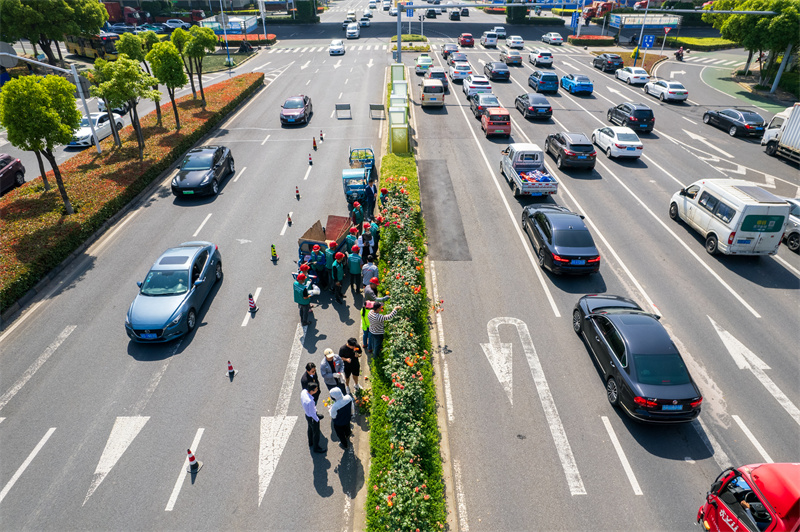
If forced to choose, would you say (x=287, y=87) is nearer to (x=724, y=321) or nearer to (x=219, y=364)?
(x=219, y=364)

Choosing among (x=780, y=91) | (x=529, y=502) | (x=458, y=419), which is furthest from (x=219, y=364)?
(x=780, y=91)

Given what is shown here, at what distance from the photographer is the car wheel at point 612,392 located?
36.0ft

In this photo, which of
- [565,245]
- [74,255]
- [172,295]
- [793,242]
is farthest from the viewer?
[793,242]

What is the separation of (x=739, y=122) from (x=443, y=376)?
107ft

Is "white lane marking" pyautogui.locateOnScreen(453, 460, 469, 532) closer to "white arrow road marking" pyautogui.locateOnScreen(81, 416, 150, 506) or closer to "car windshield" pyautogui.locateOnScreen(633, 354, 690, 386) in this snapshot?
"car windshield" pyautogui.locateOnScreen(633, 354, 690, 386)

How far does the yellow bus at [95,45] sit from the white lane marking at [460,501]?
204ft

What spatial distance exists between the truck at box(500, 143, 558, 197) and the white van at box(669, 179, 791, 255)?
239 inches

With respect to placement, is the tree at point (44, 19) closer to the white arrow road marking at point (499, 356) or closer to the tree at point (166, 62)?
the tree at point (166, 62)

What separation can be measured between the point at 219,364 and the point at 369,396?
4510 mm

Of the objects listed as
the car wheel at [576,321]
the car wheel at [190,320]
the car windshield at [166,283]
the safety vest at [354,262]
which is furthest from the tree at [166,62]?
the car wheel at [576,321]

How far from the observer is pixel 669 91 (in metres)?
39.2

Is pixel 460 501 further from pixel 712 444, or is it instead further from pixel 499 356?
pixel 712 444

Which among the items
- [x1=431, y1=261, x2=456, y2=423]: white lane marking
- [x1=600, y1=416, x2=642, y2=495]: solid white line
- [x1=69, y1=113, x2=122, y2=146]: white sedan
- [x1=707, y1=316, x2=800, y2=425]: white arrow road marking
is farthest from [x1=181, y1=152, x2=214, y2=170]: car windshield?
[x1=707, y1=316, x2=800, y2=425]: white arrow road marking

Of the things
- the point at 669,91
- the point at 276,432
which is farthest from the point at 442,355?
the point at 669,91
